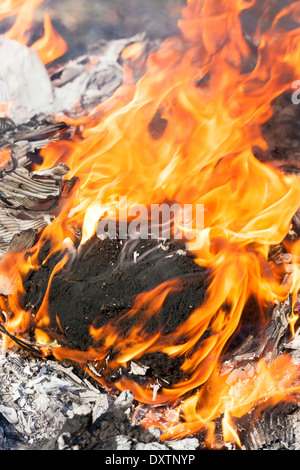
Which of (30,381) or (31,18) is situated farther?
(31,18)

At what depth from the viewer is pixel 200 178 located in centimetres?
321

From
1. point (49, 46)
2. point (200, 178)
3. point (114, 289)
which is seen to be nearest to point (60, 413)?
point (114, 289)

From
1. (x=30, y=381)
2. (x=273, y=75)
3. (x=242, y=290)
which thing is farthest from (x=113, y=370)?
(x=273, y=75)

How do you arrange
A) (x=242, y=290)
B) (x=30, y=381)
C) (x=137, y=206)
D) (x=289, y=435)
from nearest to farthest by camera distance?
1. (x=289, y=435)
2. (x=30, y=381)
3. (x=242, y=290)
4. (x=137, y=206)

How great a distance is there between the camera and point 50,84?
10.9 feet

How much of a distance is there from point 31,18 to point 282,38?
5.44 feet

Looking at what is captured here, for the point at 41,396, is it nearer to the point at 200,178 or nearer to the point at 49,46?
the point at 200,178

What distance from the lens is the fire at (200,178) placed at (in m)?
2.67

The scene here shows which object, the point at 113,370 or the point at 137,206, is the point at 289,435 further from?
the point at 137,206

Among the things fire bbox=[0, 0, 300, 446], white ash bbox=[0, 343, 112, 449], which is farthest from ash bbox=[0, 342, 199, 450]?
fire bbox=[0, 0, 300, 446]

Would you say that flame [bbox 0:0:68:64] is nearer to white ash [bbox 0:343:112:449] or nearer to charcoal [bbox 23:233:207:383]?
charcoal [bbox 23:233:207:383]

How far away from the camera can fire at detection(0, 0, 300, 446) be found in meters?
2.67

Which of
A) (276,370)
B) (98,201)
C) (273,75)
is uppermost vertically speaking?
(273,75)

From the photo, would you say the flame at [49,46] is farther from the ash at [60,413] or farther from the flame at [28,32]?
the ash at [60,413]
